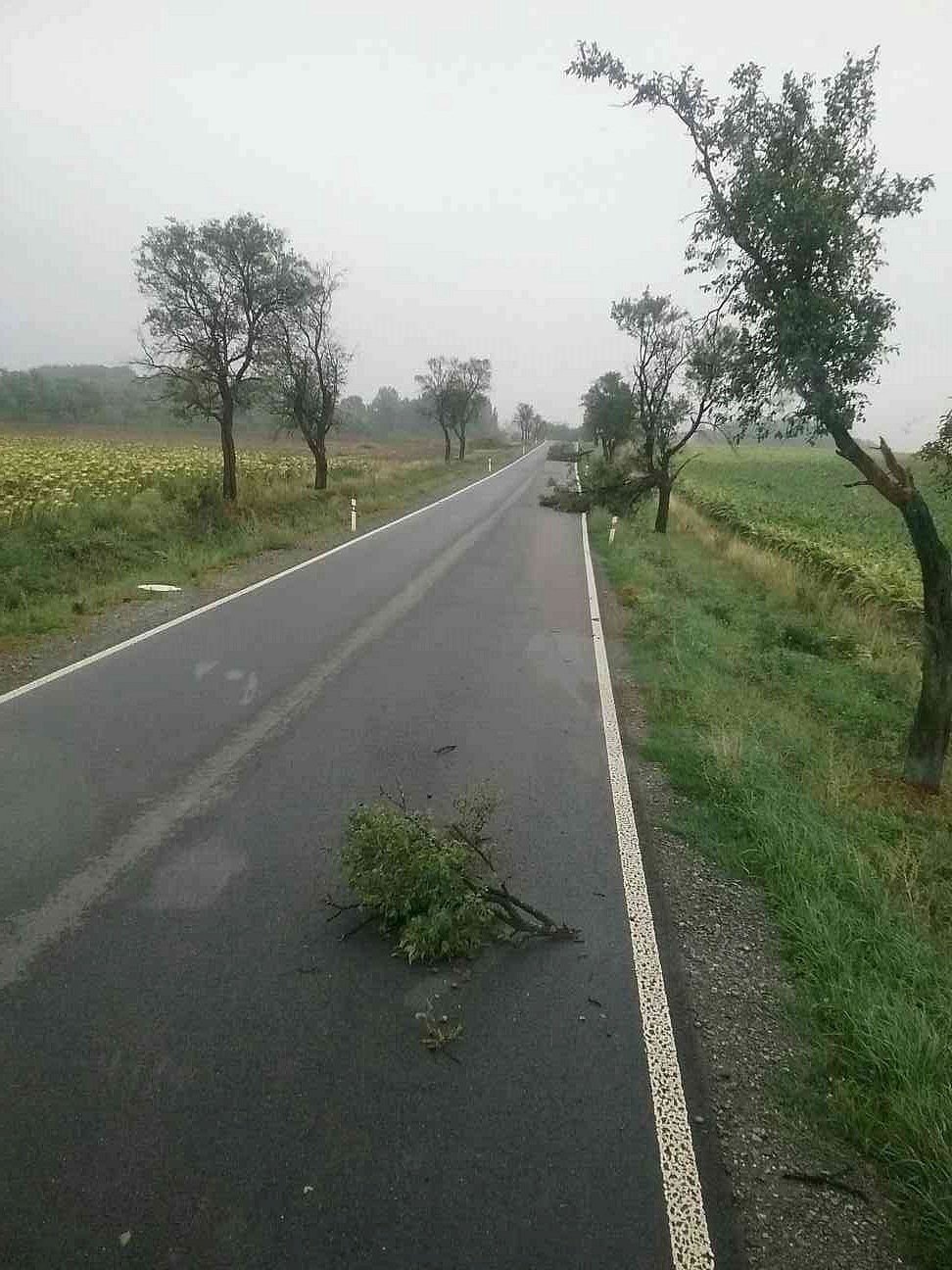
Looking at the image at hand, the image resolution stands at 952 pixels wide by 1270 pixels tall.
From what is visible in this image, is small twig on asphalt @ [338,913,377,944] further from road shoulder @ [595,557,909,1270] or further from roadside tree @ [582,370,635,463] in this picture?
roadside tree @ [582,370,635,463]

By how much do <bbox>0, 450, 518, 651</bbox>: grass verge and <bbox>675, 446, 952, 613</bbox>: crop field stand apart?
10272 millimetres

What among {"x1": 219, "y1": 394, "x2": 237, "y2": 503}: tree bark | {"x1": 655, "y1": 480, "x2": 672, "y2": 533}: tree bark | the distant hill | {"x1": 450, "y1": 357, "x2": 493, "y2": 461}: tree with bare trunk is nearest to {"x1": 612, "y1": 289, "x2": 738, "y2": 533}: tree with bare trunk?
{"x1": 655, "y1": 480, "x2": 672, "y2": 533}: tree bark

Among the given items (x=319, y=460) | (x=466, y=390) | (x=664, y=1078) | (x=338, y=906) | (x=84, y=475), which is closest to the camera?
(x=664, y=1078)

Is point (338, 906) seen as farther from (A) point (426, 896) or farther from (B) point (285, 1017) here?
(B) point (285, 1017)

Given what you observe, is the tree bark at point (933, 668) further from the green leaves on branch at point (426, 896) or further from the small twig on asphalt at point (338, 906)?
the small twig on asphalt at point (338, 906)

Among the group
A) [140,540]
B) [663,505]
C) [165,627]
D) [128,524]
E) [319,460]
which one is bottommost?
[165,627]

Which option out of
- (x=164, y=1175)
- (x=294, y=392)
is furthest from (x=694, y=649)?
(x=294, y=392)

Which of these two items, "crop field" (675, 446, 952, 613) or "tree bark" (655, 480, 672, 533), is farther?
"tree bark" (655, 480, 672, 533)

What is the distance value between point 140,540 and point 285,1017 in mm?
13747

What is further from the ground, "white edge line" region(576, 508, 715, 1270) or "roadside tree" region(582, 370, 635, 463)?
"roadside tree" region(582, 370, 635, 463)

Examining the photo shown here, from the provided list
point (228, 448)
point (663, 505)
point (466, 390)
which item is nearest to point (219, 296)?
point (228, 448)

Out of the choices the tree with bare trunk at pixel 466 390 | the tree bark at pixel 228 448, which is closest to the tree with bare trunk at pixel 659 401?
the tree bark at pixel 228 448

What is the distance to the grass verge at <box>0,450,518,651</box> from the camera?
10.4m

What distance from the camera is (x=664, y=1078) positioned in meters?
3.07
